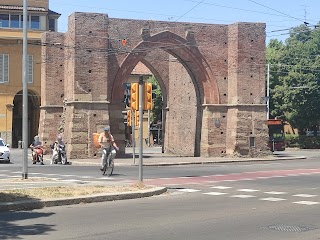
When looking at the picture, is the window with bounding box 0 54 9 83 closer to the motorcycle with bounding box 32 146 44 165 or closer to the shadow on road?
the motorcycle with bounding box 32 146 44 165

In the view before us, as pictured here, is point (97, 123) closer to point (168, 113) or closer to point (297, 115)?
point (168, 113)

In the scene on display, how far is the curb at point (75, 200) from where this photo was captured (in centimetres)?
1154

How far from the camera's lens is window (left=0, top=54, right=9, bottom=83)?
55375mm

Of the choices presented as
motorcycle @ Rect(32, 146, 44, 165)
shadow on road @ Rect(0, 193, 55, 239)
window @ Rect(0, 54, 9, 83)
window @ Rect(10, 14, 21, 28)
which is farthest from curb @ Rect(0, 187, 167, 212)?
window @ Rect(10, 14, 21, 28)

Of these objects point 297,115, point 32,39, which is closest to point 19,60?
point 32,39

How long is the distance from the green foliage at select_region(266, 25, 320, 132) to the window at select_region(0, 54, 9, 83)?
1161 inches

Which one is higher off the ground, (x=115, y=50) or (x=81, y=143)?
(x=115, y=50)

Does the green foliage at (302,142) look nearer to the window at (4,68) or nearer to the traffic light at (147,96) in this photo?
the window at (4,68)

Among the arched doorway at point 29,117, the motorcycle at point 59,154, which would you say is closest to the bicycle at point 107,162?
the motorcycle at point 59,154

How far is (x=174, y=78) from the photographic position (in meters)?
43.8

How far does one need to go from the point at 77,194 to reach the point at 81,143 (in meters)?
22.5

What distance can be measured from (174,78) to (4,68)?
66.1 ft

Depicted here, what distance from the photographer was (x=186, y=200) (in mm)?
13719

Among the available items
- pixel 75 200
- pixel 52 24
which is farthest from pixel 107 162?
pixel 52 24
